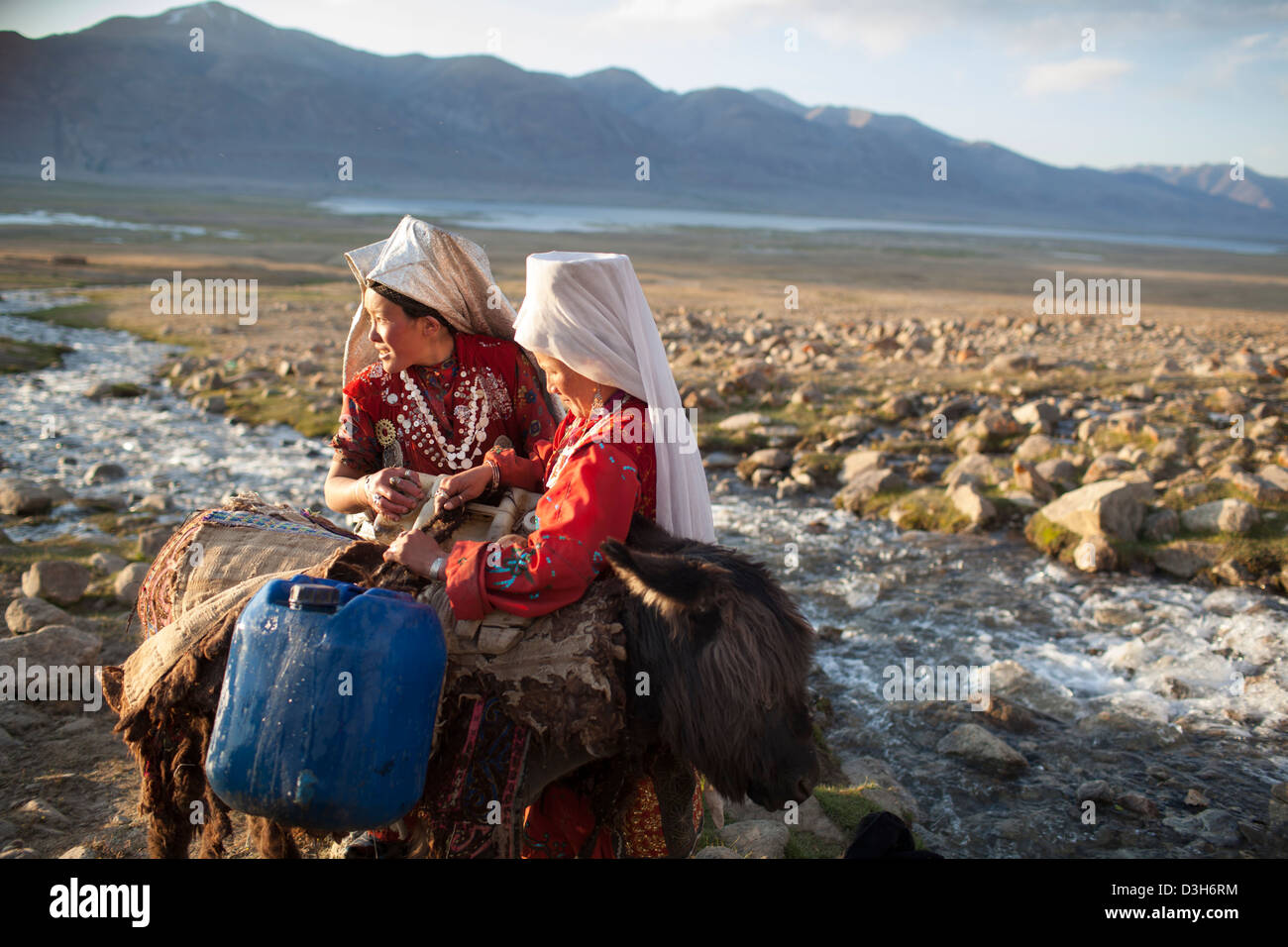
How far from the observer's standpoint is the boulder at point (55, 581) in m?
5.48

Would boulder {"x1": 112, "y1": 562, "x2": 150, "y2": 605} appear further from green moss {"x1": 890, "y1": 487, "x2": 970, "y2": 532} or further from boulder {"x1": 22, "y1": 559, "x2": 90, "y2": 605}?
green moss {"x1": 890, "y1": 487, "x2": 970, "y2": 532}

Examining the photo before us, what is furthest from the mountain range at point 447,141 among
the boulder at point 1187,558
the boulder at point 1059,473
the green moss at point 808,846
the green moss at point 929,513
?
the green moss at point 808,846

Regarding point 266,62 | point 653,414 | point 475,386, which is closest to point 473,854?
point 653,414

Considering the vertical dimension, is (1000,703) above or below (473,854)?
below

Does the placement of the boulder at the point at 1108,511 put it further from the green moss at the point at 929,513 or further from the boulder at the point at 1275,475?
the boulder at the point at 1275,475

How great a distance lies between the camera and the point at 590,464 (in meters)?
2.44

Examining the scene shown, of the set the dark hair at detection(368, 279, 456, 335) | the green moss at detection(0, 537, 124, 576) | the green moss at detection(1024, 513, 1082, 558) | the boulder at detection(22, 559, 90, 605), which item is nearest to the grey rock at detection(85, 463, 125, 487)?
the green moss at detection(0, 537, 124, 576)

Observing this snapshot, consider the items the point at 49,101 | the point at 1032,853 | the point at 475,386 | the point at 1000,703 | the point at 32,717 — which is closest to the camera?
→ the point at 475,386

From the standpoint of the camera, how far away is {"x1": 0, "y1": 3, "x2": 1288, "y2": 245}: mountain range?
328 ft

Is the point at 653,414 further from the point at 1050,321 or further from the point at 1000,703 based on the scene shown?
the point at 1050,321

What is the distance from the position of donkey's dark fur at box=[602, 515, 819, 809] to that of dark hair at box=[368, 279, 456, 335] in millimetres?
1326

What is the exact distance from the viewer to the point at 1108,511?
6.62 metres

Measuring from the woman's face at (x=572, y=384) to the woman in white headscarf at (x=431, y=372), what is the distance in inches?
26.2

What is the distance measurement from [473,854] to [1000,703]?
3.31 meters
